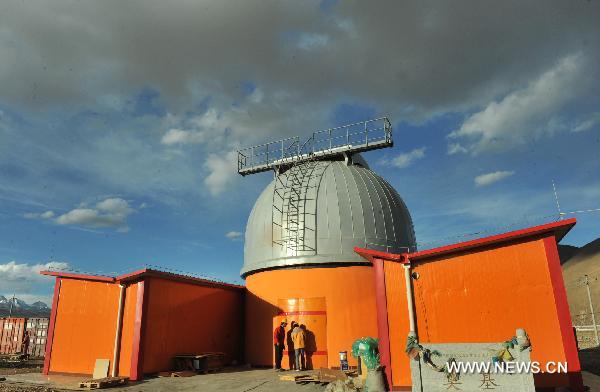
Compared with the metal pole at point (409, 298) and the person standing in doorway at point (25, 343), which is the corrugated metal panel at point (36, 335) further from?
the metal pole at point (409, 298)

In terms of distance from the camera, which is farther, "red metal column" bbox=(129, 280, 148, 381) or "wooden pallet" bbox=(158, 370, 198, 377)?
"wooden pallet" bbox=(158, 370, 198, 377)

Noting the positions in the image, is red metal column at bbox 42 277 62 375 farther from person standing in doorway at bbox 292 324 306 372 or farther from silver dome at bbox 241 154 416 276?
person standing in doorway at bbox 292 324 306 372

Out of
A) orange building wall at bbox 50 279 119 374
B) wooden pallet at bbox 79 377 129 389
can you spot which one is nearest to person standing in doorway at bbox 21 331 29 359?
orange building wall at bbox 50 279 119 374

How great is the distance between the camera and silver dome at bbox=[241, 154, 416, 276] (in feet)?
56.6

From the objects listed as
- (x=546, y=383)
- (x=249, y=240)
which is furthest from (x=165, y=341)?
(x=546, y=383)

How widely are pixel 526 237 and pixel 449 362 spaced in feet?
12.5

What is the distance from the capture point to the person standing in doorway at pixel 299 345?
1526cm

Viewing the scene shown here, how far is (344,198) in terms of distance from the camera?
18.2 m

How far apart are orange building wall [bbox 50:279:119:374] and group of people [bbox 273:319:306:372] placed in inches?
249

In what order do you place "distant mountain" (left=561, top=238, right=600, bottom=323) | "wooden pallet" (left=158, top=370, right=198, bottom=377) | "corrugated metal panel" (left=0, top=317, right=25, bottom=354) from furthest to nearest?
"distant mountain" (left=561, top=238, right=600, bottom=323) → "corrugated metal panel" (left=0, top=317, right=25, bottom=354) → "wooden pallet" (left=158, top=370, right=198, bottom=377)

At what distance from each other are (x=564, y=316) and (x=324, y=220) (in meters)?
10.2

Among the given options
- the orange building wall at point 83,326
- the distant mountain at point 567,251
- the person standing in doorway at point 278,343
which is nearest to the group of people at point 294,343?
the person standing in doorway at point 278,343

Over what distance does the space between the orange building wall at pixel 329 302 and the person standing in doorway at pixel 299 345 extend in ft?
3.61

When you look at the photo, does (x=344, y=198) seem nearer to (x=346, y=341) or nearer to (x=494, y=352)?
(x=346, y=341)
